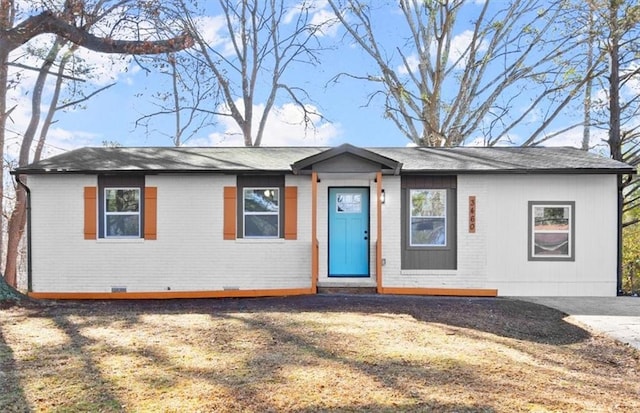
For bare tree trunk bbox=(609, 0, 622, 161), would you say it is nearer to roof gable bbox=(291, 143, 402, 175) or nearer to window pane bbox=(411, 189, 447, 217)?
window pane bbox=(411, 189, 447, 217)

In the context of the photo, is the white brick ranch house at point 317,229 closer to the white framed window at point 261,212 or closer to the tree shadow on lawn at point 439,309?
the white framed window at point 261,212

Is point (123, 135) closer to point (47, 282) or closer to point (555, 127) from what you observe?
point (47, 282)

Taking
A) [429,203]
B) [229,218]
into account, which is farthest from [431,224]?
[229,218]

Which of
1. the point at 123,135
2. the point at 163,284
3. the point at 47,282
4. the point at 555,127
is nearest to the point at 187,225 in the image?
the point at 163,284

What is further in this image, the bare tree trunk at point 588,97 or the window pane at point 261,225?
the bare tree trunk at point 588,97

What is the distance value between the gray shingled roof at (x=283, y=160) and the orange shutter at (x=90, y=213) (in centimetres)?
53

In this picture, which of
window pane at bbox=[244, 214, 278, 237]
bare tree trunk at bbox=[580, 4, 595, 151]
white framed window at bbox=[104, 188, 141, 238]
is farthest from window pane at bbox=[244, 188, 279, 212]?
bare tree trunk at bbox=[580, 4, 595, 151]

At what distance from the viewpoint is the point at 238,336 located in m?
5.74

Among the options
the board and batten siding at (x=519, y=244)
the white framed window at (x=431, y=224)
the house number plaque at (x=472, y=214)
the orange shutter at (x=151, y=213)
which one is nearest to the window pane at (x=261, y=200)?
the orange shutter at (x=151, y=213)

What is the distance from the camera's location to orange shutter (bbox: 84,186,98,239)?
9.72 meters

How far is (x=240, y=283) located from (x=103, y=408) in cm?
615

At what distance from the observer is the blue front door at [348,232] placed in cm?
988

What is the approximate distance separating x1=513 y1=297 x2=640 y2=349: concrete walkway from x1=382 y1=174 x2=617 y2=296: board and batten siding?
0.42 meters

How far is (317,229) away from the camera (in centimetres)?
980
